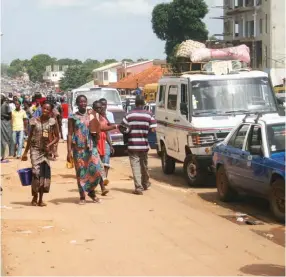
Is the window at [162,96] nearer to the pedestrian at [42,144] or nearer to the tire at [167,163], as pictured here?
the tire at [167,163]

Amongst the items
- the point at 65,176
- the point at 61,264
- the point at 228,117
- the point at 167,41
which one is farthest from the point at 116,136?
the point at 167,41

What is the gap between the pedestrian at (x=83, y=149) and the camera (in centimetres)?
1015

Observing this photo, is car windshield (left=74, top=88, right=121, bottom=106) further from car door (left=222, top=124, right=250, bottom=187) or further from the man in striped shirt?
car door (left=222, top=124, right=250, bottom=187)

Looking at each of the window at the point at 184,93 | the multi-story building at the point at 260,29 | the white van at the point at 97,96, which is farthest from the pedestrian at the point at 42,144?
the multi-story building at the point at 260,29

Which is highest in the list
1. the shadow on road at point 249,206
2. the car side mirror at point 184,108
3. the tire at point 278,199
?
the car side mirror at point 184,108

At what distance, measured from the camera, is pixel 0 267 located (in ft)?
20.5

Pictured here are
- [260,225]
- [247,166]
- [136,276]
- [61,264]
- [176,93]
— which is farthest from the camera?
[176,93]

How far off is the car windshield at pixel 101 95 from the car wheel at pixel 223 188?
40.2 feet

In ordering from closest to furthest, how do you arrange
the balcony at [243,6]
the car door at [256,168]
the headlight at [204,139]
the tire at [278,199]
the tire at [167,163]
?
the tire at [278,199] < the car door at [256,168] < the headlight at [204,139] < the tire at [167,163] < the balcony at [243,6]

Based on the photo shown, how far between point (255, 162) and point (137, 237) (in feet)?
8.76

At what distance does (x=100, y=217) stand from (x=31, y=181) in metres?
1.65

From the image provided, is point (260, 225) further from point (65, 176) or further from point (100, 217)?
point (65, 176)

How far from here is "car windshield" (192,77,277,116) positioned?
1281 centimetres

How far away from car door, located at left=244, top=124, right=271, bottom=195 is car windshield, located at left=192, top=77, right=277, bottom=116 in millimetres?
2639
